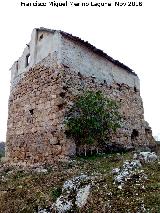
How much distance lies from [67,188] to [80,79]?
5394mm

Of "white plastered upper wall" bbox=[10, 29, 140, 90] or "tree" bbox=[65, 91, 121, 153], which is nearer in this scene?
"tree" bbox=[65, 91, 121, 153]

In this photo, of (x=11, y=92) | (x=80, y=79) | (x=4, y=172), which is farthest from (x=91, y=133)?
(x=11, y=92)

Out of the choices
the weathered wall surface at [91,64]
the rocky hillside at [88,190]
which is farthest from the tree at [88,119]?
the rocky hillside at [88,190]

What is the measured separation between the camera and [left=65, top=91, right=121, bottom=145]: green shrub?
952cm

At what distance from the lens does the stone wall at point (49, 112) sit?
9758 mm

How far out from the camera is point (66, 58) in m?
10.4

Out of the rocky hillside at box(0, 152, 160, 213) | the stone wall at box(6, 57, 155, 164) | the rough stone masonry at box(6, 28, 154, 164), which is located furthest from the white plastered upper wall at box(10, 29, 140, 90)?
the rocky hillside at box(0, 152, 160, 213)

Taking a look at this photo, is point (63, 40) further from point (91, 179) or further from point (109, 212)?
point (109, 212)

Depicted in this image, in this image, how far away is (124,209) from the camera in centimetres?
480

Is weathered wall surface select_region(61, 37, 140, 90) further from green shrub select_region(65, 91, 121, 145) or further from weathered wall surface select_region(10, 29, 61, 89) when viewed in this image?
green shrub select_region(65, 91, 121, 145)

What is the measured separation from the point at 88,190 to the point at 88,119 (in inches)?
163

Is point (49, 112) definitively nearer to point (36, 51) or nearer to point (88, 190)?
point (36, 51)

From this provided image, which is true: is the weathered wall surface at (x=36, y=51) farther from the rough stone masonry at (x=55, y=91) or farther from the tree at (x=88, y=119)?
the tree at (x=88, y=119)

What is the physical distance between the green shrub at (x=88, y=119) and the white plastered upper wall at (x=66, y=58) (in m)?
Result: 1.46
